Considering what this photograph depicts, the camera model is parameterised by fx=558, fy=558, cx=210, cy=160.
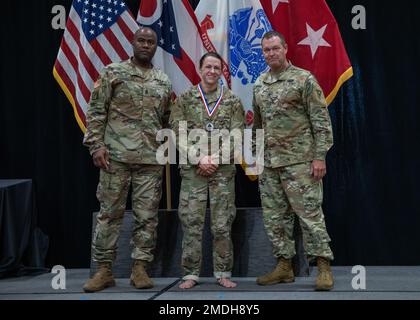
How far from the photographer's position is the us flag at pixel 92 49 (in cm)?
442

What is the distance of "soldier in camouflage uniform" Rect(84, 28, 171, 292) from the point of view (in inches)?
144

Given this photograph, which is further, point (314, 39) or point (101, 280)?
point (314, 39)

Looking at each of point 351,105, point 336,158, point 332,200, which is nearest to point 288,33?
point 351,105

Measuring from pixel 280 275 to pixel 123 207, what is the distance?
1137 millimetres

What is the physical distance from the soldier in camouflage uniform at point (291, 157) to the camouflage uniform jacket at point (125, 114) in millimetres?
732

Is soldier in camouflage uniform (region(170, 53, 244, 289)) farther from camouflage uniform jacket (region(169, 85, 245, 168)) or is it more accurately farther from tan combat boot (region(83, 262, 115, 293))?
tan combat boot (region(83, 262, 115, 293))

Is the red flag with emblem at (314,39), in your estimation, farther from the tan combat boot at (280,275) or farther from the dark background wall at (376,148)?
the tan combat boot at (280,275)

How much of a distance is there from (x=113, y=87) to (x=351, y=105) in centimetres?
209

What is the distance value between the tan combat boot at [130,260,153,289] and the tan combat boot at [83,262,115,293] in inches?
6.2

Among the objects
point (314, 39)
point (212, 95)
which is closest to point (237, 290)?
point (212, 95)

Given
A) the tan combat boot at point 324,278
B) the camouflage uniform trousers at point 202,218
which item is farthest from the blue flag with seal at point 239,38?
the tan combat boot at point 324,278

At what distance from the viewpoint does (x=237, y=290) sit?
3492 millimetres

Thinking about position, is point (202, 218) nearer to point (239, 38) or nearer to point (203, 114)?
point (203, 114)

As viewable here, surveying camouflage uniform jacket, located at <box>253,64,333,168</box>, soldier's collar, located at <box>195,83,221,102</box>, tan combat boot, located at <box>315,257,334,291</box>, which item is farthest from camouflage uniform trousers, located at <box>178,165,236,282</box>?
tan combat boot, located at <box>315,257,334,291</box>
